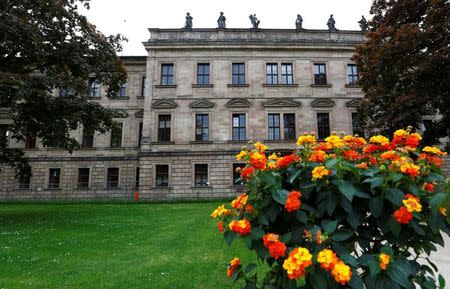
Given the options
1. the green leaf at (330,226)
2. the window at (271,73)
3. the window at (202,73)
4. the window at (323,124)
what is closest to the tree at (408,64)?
the window at (323,124)

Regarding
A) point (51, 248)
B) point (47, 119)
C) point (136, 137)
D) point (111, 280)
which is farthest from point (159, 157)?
point (111, 280)

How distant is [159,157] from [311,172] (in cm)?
2628

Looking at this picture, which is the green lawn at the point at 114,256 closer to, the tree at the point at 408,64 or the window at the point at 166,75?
the tree at the point at 408,64

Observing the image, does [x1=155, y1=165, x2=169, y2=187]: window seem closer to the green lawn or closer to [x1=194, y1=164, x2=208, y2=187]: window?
[x1=194, y1=164, x2=208, y2=187]: window

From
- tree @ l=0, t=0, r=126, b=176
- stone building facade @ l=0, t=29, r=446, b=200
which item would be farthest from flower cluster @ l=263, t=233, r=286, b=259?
stone building facade @ l=0, t=29, r=446, b=200

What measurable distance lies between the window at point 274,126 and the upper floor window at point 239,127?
7.89 feet

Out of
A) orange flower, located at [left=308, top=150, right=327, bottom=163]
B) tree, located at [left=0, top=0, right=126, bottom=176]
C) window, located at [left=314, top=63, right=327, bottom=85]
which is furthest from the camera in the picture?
window, located at [left=314, top=63, right=327, bottom=85]

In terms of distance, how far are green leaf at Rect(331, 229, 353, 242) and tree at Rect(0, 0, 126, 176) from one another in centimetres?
1345

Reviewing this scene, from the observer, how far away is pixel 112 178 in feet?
104

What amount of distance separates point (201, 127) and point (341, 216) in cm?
2685

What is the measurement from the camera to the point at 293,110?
1169 inches

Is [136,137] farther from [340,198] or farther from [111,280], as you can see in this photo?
[340,198]

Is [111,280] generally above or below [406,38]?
below

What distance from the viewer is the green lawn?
609cm
